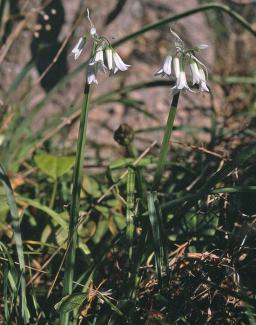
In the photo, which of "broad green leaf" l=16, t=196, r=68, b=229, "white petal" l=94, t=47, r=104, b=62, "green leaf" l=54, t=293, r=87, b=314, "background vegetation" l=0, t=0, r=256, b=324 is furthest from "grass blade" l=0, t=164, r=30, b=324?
"white petal" l=94, t=47, r=104, b=62

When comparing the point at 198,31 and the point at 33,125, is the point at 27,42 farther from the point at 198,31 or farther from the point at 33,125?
the point at 198,31

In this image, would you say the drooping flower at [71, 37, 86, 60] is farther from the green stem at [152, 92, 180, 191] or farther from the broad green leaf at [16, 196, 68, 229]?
the broad green leaf at [16, 196, 68, 229]

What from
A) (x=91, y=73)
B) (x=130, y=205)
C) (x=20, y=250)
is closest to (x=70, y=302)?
(x=20, y=250)

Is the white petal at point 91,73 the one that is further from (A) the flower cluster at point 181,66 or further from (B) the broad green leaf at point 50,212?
(B) the broad green leaf at point 50,212

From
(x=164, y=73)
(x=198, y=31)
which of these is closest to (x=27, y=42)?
(x=198, y=31)

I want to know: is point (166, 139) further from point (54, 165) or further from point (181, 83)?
point (54, 165)
